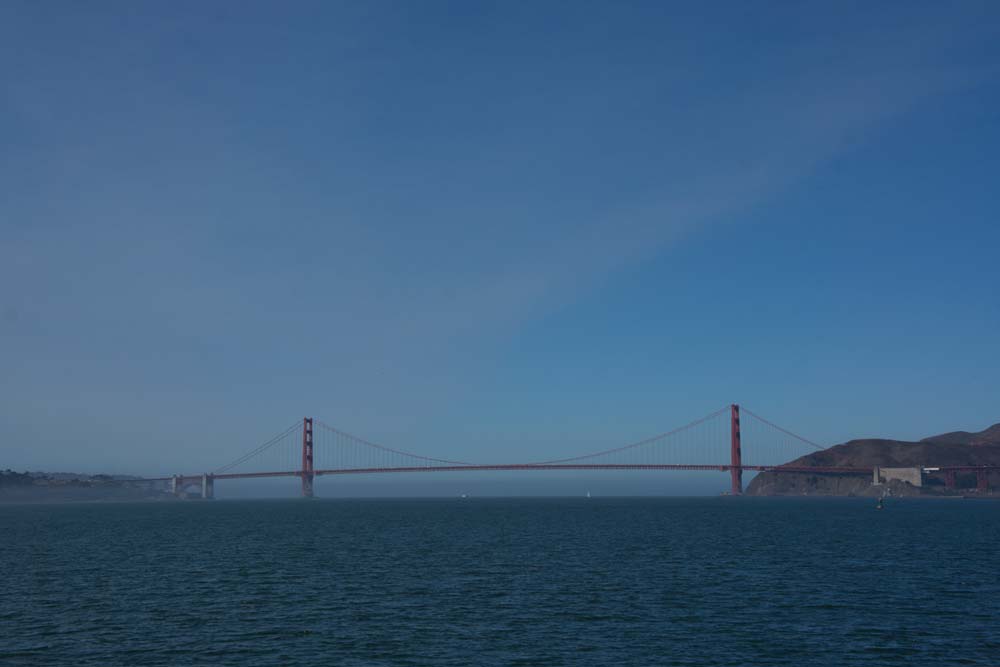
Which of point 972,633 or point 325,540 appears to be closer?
point 972,633

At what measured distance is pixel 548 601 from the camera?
125 feet

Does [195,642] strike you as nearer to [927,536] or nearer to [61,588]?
[61,588]

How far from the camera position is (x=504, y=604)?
37.5 metres

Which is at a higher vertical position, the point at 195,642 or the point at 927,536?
the point at 195,642

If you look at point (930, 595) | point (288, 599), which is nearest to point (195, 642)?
point (288, 599)

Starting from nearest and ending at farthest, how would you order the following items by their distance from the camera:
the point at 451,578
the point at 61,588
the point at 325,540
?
the point at 61,588, the point at 451,578, the point at 325,540

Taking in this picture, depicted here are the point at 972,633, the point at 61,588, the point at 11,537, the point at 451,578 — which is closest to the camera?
the point at 972,633

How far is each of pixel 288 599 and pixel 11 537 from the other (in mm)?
63088

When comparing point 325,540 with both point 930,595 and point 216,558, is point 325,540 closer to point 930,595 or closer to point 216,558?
point 216,558

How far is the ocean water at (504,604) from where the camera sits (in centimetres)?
2830

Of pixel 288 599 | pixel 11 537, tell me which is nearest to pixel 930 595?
pixel 288 599

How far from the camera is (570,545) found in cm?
6806

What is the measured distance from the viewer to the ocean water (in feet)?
92.8

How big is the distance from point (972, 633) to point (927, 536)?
179 feet
